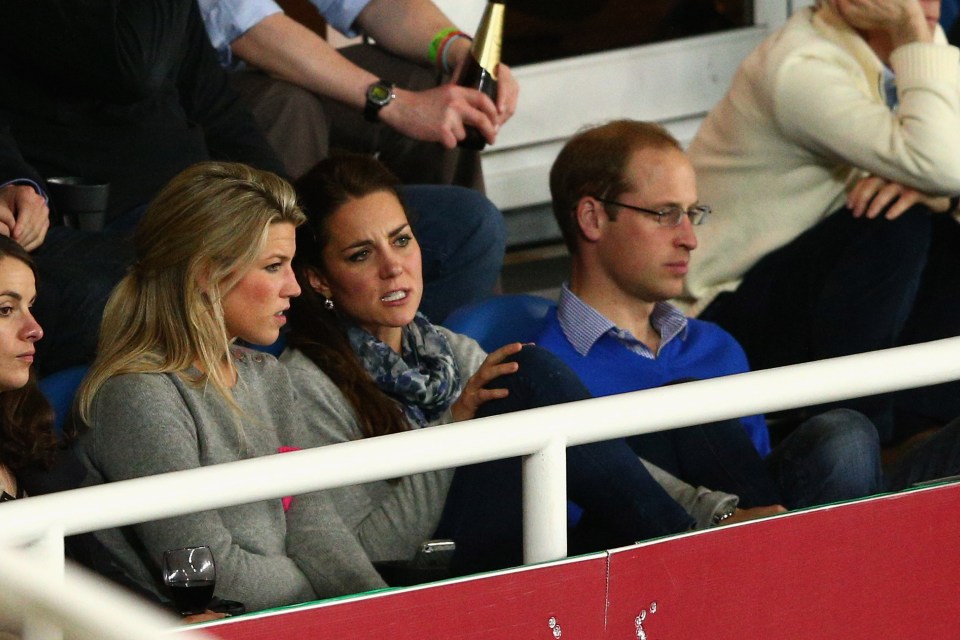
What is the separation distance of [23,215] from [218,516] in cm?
49

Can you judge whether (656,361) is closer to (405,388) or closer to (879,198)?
(405,388)

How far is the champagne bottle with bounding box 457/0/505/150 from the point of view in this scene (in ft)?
7.67

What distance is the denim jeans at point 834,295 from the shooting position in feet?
7.91

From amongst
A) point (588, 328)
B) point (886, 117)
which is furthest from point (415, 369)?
point (886, 117)

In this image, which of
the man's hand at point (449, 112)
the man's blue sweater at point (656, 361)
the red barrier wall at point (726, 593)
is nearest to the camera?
the red barrier wall at point (726, 593)

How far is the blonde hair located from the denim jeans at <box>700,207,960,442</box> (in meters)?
0.95

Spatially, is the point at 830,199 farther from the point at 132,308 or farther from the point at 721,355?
the point at 132,308

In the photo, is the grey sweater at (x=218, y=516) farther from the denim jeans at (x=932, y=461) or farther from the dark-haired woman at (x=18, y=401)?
the denim jeans at (x=932, y=461)

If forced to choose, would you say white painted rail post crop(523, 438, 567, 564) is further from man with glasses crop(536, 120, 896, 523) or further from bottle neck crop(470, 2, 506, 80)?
bottle neck crop(470, 2, 506, 80)

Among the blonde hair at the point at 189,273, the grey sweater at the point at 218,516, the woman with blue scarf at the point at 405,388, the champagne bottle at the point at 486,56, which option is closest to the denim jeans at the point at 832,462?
the woman with blue scarf at the point at 405,388

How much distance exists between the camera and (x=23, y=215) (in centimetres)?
179

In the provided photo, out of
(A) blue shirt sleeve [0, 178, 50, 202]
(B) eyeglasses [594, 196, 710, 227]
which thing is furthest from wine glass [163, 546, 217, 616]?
(B) eyeglasses [594, 196, 710, 227]

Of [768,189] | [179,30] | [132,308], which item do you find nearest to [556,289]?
[768,189]

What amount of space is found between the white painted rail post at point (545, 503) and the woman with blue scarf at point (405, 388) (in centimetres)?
30
